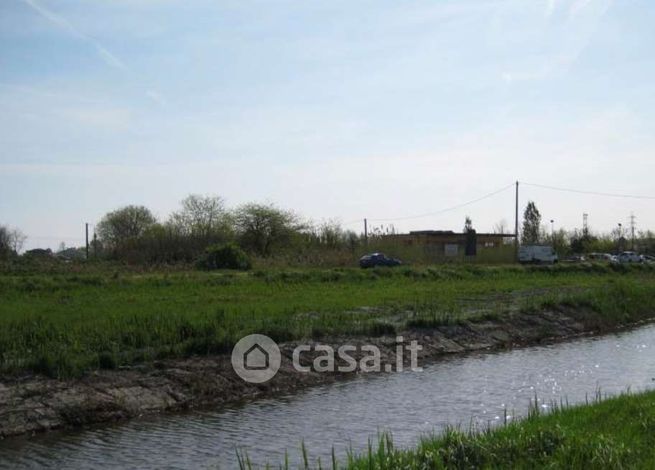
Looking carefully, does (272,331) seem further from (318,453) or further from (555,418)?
(555,418)

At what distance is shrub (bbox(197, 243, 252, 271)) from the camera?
54.3 metres

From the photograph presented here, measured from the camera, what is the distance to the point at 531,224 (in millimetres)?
117812

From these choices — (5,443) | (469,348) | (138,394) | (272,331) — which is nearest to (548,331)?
(469,348)

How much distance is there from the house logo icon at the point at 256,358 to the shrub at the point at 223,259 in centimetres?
3533

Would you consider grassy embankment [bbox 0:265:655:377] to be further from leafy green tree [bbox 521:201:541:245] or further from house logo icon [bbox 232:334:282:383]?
leafy green tree [bbox 521:201:541:245]

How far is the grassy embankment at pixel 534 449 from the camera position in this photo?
26.5ft

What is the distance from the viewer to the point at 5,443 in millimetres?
12430

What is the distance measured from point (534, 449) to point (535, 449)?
0.04ft

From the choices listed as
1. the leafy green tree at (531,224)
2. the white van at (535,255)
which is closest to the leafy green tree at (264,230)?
the white van at (535,255)
